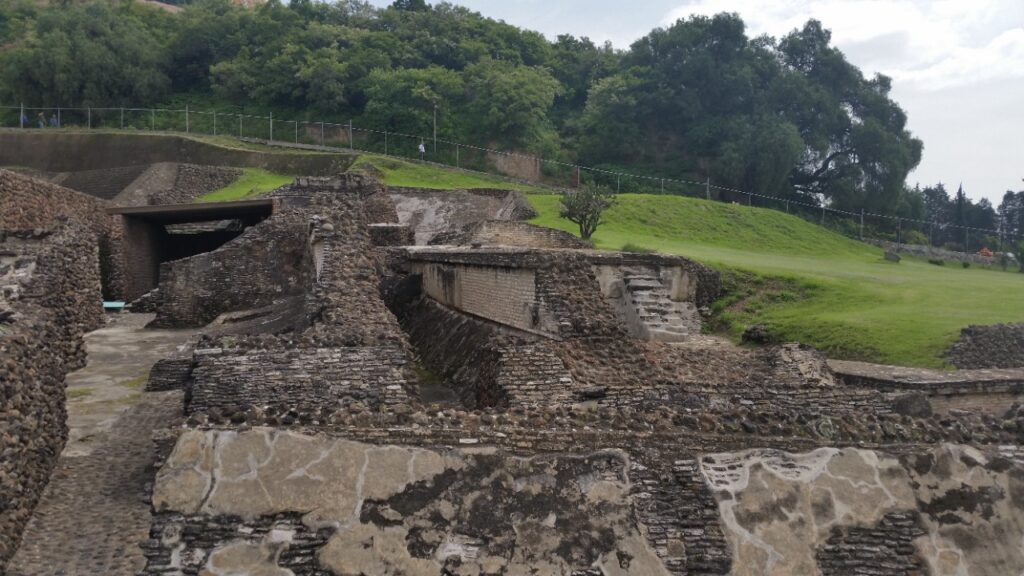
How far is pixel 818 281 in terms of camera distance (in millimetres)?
18531

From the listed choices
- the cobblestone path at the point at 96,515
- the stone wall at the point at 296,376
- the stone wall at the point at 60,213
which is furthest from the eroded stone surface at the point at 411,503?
the stone wall at the point at 60,213

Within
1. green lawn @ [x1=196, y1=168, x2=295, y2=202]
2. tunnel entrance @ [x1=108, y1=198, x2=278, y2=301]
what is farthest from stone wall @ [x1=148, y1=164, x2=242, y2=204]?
tunnel entrance @ [x1=108, y1=198, x2=278, y2=301]

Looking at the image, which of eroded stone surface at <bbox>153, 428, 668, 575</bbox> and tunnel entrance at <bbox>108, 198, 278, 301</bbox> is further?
tunnel entrance at <bbox>108, 198, 278, 301</bbox>

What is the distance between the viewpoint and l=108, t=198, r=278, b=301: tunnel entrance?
2016 centimetres

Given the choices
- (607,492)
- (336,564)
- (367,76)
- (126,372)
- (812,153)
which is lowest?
(126,372)

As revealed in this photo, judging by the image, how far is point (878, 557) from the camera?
4922 millimetres

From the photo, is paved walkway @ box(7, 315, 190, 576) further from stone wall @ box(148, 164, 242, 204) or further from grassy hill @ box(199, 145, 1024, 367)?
stone wall @ box(148, 164, 242, 204)

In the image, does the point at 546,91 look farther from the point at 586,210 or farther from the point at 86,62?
the point at 86,62

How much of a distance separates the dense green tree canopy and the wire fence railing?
3.35 feet

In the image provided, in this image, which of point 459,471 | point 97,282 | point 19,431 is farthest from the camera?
point 97,282

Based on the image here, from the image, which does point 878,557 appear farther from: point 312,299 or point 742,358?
point 312,299

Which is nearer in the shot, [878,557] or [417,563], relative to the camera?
[417,563]

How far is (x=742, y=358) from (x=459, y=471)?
7.33m

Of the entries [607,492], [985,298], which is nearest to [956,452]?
[607,492]
